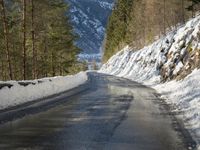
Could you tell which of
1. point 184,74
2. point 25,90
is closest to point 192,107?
point 25,90

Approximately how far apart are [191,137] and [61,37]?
38.2m

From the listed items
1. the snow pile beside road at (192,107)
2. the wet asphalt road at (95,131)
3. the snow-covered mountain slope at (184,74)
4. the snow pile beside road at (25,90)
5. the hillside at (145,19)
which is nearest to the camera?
Result: the wet asphalt road at (95,131)

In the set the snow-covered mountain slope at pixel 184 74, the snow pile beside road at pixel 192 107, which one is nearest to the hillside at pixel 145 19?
the snow-covered mountain slope at pixel 184 74

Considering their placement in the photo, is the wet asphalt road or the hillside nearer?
the wet asphalt road

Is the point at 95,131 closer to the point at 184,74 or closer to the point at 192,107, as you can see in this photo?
the point at 192,107

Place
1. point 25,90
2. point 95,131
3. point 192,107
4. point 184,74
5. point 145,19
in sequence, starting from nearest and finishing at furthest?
point 95,131 → point 192,107 → point 25,90 → point 184,74 → point 145,19

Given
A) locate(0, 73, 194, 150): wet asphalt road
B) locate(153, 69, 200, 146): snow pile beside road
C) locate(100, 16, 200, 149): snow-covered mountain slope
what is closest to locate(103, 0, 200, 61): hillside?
locate(100, 16, 200, 149): snow-covered mountain slope

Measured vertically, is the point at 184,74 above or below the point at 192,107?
below

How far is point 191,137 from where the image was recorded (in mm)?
10883

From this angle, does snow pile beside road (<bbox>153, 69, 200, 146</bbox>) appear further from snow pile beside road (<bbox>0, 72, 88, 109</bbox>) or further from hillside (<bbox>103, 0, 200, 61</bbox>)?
hillside (<bbox>103, 0, 200, 61</bbox>)

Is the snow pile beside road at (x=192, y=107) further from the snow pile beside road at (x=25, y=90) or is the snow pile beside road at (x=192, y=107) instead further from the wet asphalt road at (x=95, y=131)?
the snow pile beside road at (x=25, y=90)

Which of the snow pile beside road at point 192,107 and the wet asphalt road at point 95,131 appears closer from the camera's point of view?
the wet asphalt road at point 95,131

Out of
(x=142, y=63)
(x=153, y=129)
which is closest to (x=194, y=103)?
(x=153, y=129)

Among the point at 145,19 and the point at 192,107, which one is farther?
the point at 145,19
